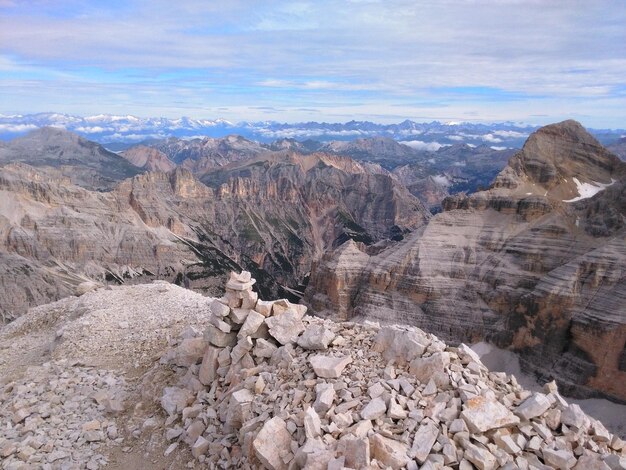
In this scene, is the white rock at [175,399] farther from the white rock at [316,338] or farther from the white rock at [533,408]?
the white rock at [533,408]

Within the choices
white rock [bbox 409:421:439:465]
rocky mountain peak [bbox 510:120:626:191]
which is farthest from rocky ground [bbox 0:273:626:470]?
rocky mountain peak [bbox 510:120:626:191]

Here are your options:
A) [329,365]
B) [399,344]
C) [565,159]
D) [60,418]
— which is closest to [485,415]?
[399,344]

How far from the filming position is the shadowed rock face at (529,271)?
54844 millimetres

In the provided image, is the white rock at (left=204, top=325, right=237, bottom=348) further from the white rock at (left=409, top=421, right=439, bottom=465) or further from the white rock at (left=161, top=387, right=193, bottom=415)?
the white rock at (left=409, top=421, right=439, bottom=465)

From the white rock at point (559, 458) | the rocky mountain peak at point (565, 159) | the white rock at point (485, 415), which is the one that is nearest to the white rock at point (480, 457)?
the white rock at point (485, 415)

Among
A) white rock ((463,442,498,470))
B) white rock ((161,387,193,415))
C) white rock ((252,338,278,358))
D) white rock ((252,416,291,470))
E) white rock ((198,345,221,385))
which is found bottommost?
white rock ((161,387,193,415))

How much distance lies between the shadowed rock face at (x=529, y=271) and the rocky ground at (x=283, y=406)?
46094 millimetres

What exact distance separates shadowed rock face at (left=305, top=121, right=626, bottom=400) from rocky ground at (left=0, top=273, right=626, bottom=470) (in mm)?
46094

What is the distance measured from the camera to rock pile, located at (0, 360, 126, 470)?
14.6 metres

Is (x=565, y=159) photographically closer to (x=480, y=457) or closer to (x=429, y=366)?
(x=429, y=366)

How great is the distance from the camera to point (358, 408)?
13.0 m

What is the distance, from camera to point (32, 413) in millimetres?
16719

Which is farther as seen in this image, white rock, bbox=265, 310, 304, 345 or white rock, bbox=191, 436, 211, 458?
white rock, bbox=265, 310, 304, 345

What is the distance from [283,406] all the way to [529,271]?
204 feet
